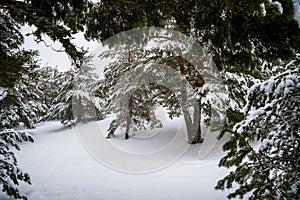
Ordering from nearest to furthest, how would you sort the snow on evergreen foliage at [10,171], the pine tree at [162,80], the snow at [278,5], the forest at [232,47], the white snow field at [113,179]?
1. the snow at [278,5]
2. the forest at [232,47]
3. the snow on evergreen foliage at [10,171]
4. the white snow field at [113,179]
5. the pine tree at [162,80]

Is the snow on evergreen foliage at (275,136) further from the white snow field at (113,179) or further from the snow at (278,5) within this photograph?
the white snow field at (113,179)

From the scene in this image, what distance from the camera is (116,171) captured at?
8531 millimetres

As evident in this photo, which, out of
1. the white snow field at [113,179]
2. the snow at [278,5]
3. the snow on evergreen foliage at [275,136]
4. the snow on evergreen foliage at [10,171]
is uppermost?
the snow at [278,5]

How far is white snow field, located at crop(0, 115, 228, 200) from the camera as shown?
242 inches

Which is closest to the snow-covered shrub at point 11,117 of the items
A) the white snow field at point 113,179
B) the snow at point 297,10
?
the white snow field at point 113,179

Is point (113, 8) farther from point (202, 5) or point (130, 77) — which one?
point (130, 77)

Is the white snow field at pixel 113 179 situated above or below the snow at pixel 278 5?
below

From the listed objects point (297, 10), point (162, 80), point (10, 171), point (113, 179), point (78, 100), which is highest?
point (162, 80)

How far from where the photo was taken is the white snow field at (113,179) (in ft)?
20.2

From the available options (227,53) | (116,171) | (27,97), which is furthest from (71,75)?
(227,53)

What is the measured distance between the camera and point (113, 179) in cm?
754

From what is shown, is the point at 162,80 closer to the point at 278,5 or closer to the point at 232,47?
the point at 232,47

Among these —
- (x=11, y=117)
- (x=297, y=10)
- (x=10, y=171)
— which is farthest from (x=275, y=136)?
(x=11, y=117)

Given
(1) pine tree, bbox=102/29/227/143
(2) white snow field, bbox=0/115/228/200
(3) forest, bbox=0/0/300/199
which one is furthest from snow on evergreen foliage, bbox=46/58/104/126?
(3) forest, bbox=0/0/300/199
